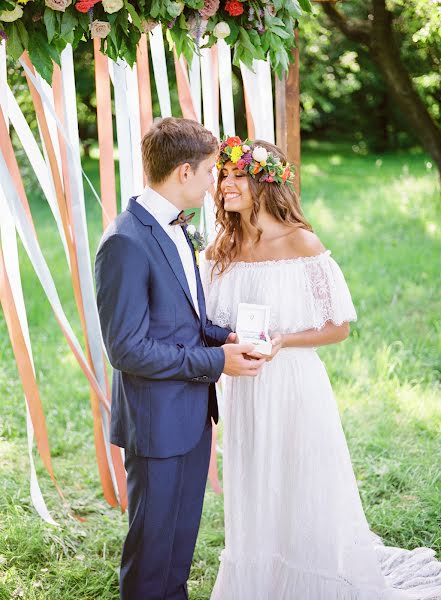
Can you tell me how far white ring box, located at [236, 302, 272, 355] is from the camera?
2705mm

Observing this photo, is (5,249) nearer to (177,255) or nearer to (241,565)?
(177,255)

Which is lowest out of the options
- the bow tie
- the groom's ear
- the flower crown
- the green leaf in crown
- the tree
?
the bow tie

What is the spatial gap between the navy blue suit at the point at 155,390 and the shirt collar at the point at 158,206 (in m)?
0.04

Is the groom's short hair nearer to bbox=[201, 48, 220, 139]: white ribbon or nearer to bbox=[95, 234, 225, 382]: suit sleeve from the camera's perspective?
bbox=[95, 234, 225, 382]: suit sleeve

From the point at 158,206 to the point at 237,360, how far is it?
1.89ft

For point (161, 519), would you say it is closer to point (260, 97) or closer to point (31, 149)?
point (31, 149)

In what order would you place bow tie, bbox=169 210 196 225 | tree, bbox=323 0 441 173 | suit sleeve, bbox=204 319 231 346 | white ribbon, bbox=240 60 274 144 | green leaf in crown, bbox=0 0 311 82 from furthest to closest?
tree, bbox=323 0 441 173 → white ribbon, bbox=240 60 274 144 → suit sleeve, bbox=204 319 231 346 → bow tie, bbox=169 210 196 225 → green leaf in crown, bbox=0 0 311 82

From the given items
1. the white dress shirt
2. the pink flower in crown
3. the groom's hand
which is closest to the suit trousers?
the groom's hand

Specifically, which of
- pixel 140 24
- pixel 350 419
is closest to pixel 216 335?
pixel 140 24

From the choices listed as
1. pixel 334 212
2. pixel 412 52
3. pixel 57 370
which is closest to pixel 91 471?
pixel 57 370

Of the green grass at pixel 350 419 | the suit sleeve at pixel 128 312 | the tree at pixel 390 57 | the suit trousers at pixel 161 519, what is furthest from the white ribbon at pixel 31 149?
the tree at pixel 390 57

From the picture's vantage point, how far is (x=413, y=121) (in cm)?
769

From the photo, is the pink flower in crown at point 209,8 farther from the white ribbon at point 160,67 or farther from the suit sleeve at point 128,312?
the suit sleeve at point 128,312

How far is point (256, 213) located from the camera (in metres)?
3.02
